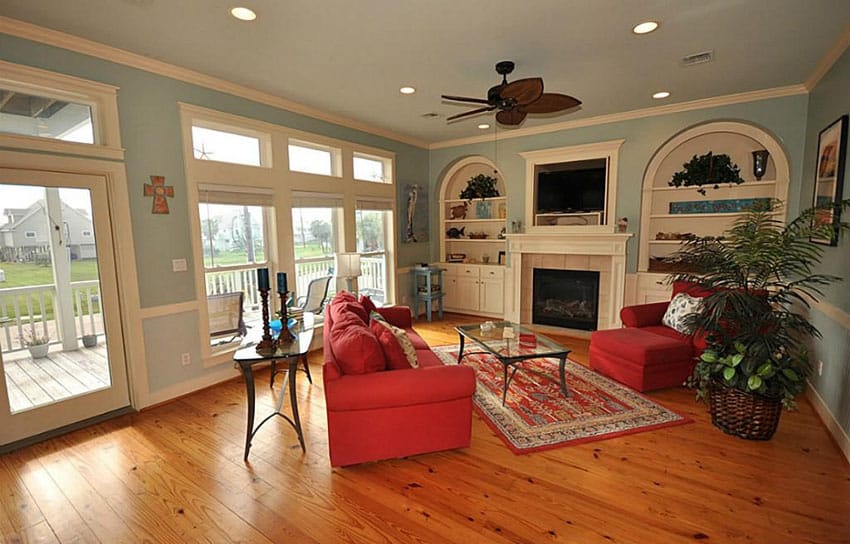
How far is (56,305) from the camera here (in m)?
2.94

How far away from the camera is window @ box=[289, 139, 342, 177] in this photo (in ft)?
15.0

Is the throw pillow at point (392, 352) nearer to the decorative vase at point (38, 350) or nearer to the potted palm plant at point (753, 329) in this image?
the potted palm plant at point (753, 329)

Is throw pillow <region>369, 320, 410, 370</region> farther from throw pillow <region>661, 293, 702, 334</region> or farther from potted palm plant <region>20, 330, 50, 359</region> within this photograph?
throw pillow <region>661, 293, 702, 334</region>

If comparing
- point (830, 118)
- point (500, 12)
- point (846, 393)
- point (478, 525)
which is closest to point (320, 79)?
point (500, 12)

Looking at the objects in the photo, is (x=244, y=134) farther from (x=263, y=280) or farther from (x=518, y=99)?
(x=518, y=99)

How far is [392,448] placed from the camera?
251 cm

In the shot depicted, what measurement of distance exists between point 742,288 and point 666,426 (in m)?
1.17

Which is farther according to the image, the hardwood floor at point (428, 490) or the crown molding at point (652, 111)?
the crown molding at point (652, 111)

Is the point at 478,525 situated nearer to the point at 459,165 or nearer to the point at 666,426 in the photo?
the point at 666,426

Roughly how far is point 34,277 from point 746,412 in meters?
5.23

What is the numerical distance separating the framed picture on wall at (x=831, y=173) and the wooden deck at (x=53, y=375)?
549 cm

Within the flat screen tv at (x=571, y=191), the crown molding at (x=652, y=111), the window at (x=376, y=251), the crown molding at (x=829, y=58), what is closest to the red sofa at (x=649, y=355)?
the flat screen tv at (x=571, y=191)

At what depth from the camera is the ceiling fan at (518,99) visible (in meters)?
2.69

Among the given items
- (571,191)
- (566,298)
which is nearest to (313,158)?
(571,191)
